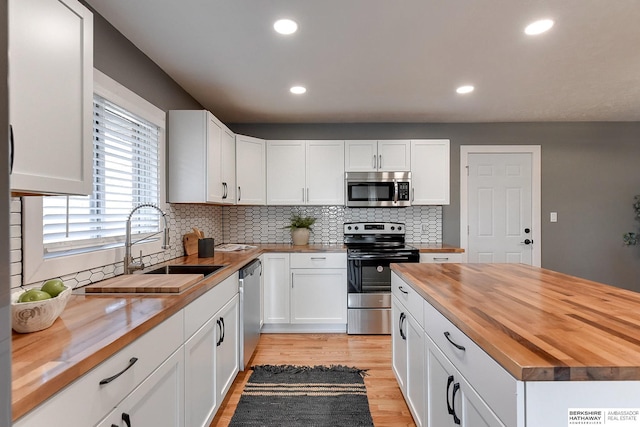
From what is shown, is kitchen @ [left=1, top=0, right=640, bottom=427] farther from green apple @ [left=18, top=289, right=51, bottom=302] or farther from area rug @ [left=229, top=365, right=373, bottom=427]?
green apple @ [left=18, top=289, right=51, bottom=302]

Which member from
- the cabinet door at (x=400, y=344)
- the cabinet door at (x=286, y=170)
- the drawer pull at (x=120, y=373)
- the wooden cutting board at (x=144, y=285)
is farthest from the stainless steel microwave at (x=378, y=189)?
the drawer pull at (x=120, y=373)

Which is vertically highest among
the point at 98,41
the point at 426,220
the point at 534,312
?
the point at 98,41

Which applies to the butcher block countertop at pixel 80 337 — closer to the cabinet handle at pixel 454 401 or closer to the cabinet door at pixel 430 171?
the cabinet handle at pixel 454 401

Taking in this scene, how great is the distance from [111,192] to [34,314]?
3.74ft

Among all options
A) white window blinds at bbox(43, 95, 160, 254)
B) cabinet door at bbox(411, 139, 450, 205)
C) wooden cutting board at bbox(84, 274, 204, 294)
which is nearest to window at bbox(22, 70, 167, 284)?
white window blinds at bbox(43, 95, 160, 254)

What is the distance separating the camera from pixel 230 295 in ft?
7.12

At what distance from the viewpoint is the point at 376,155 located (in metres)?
3.68

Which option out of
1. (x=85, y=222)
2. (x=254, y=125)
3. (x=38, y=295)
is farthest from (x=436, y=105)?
(x=38, y=295)

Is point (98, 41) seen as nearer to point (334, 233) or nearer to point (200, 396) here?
point (200, 396)

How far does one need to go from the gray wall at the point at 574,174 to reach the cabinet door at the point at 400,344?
240cm

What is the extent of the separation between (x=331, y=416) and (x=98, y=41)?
2.55 metres

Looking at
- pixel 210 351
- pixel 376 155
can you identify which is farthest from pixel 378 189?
pixel 210 351

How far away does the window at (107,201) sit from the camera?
140 cm

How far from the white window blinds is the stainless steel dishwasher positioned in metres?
0.79
